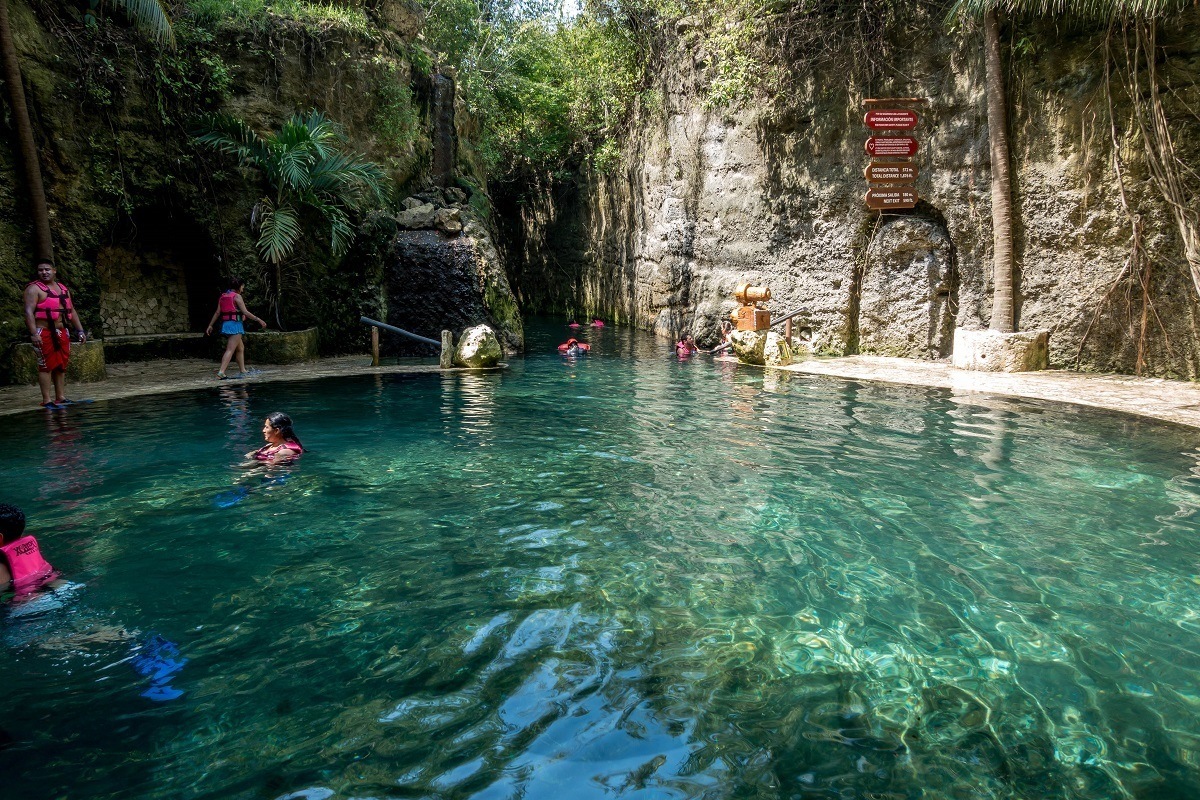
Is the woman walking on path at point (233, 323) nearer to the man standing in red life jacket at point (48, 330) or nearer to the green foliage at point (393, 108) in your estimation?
the man standing in red life jacket at point (48, 330)

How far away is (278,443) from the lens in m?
7.07

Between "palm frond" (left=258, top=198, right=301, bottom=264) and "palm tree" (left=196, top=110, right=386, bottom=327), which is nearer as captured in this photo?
"palm frond" (left=258, top=198, right=301, bottom=264)

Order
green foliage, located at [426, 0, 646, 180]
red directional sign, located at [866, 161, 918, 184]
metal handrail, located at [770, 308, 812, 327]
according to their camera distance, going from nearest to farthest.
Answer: red directional sign, located at [866, 161, 918, 184], metal handrail, located at [770, 308, 812, 327], green foliage, located at [426, 0, 646, 180]

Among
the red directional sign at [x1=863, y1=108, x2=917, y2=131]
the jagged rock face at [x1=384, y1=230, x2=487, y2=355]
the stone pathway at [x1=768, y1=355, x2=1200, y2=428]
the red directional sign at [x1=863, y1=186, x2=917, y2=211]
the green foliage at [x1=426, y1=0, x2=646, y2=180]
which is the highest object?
the green foliage at [x1=426, y1=0, x2=646, y2=180]

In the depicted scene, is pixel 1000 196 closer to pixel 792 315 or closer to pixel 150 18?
pixel 792 315

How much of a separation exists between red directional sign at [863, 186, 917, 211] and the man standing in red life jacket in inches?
537

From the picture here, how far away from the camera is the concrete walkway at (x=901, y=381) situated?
31.0ft

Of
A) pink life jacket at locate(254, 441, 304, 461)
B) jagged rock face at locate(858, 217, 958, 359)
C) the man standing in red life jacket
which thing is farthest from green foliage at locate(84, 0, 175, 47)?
jagged rock face at locate(858, 217, 958, 359)

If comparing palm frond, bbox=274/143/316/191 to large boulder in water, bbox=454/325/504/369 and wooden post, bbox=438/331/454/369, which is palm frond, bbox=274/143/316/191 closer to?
wooden post, bbox=438/331/454/369

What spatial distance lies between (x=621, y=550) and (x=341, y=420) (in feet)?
17.5

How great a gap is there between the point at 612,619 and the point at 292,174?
484 inches

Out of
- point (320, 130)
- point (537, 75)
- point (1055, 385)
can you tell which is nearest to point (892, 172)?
point (1055, 385)

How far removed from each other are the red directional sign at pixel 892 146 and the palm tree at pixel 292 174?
32.9 ft

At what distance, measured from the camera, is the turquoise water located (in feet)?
9.56
